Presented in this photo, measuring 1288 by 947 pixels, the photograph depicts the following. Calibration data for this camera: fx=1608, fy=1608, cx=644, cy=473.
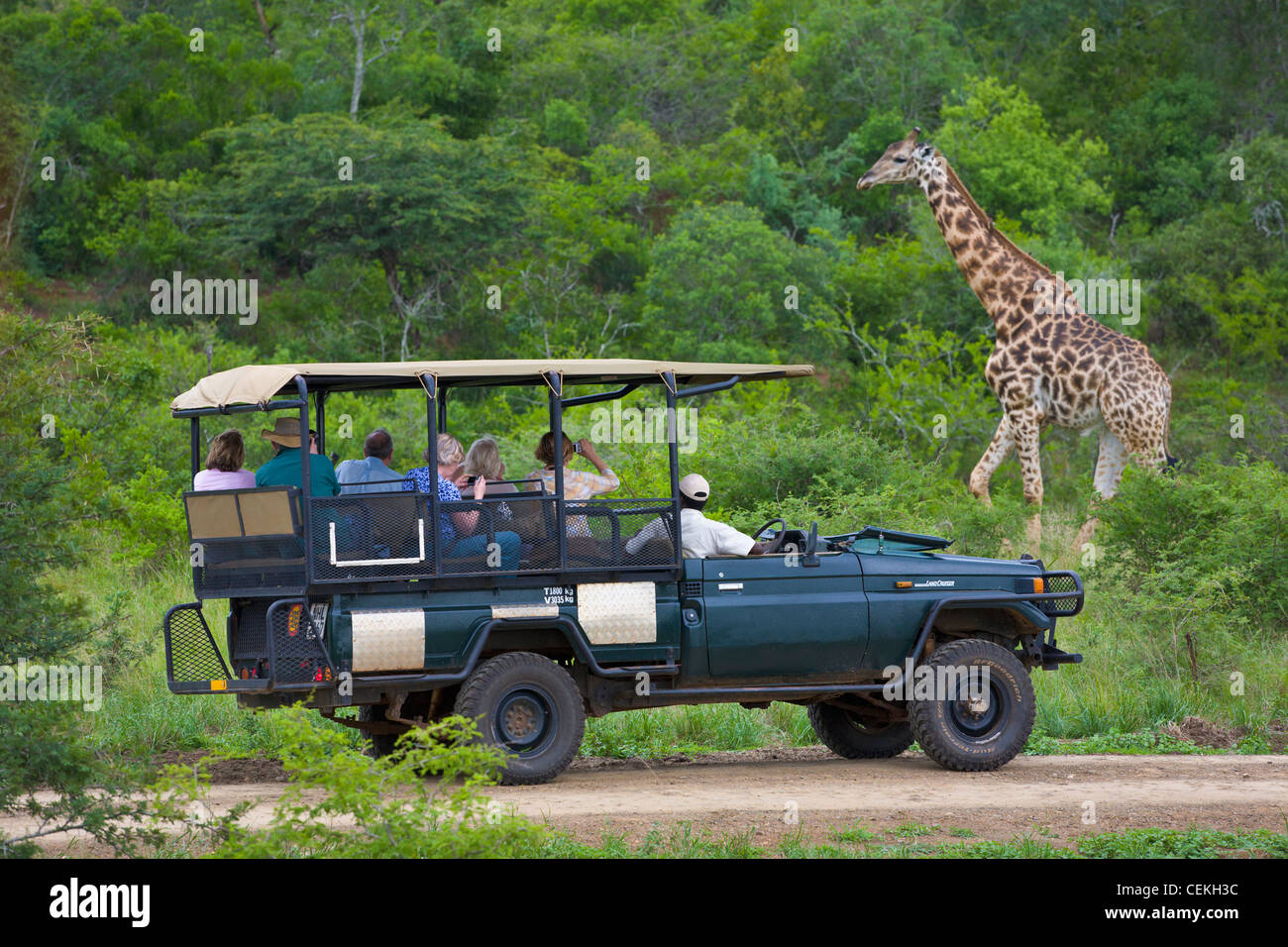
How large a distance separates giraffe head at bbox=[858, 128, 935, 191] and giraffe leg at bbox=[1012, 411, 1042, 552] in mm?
2985

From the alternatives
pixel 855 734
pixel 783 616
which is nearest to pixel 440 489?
pixel 783 616

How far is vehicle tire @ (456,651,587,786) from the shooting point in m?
8.66

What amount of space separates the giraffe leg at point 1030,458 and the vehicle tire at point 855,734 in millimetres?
7047

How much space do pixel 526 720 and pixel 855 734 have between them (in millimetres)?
2429

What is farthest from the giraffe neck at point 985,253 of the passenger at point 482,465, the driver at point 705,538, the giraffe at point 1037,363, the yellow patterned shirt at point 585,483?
the passenger at point 482,465

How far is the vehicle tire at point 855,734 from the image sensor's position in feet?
33.2

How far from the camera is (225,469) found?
30.0ft

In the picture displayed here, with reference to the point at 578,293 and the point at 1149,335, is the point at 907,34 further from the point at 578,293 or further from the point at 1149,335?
the point at 578,293

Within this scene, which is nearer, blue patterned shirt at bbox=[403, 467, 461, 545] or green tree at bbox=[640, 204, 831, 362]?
blue patterned shirt at bbox=[403, 467, 461, 545]

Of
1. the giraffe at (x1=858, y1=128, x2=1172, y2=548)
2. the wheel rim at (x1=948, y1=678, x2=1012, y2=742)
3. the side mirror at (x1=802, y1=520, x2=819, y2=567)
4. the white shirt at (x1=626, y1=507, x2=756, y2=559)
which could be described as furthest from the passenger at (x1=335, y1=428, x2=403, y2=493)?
the giraffe at (x1=858, y1=128, x2=1172, y2=548)

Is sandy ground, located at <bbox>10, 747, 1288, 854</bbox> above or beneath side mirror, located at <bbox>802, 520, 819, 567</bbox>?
beneath

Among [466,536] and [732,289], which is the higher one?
[732,289]

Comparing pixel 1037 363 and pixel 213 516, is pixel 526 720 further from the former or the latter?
pixel 1037 363

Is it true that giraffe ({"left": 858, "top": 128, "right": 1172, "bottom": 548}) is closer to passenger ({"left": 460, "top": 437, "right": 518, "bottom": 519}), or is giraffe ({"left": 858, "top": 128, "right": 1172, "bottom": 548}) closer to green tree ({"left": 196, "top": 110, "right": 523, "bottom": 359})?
passenger ({"left": 460, "top": 437, "right": 518, "bottom": 519})
